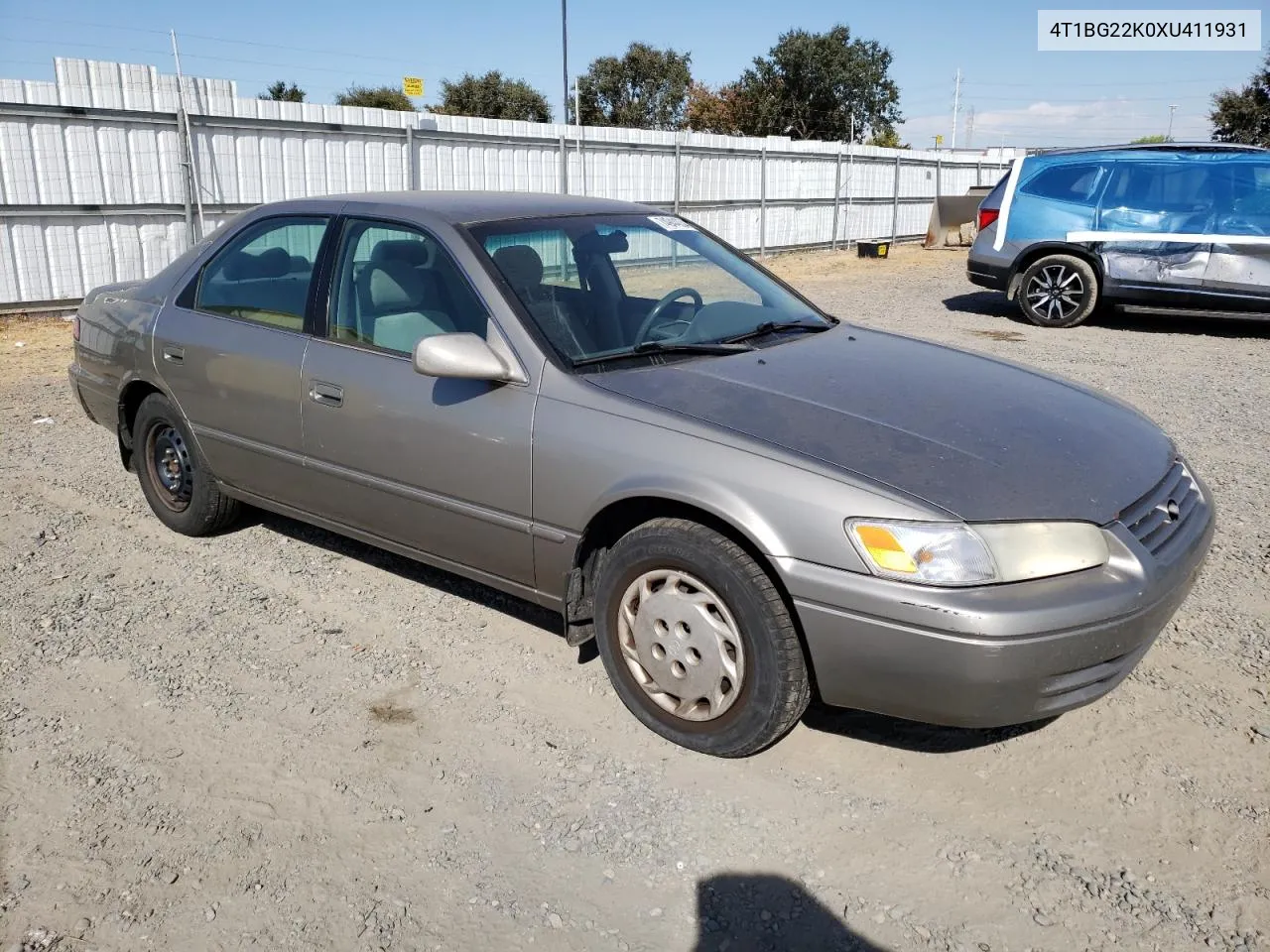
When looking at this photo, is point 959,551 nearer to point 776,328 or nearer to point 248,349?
point 776,328

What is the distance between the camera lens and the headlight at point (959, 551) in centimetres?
260

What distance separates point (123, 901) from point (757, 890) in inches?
60.9

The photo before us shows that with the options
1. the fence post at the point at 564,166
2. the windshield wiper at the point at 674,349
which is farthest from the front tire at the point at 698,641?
the fence post at the point at 564,166

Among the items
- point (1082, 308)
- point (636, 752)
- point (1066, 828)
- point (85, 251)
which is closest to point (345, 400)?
point (636, 752)

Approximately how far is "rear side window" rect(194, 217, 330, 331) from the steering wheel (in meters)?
1.39

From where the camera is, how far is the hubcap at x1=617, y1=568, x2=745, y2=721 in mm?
2965

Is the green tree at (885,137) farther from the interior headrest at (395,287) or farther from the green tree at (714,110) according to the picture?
the interior headrest at (395,287)

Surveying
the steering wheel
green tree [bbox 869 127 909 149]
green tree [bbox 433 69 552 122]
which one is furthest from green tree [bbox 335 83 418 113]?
the steering wheel

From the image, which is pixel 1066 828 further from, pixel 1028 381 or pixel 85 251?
pixel 85 251

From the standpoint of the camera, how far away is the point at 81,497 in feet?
18.0

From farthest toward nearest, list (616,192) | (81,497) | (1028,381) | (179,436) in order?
(616,192)
(81,497)
(179,436)
(1028,381)

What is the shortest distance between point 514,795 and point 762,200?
18564 millimetres

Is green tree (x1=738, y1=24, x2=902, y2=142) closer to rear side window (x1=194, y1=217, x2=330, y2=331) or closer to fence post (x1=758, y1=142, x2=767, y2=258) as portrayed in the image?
fence post (x1=758, y1=142, x2=767, y2=258)

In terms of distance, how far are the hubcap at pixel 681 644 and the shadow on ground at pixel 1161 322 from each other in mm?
9808
